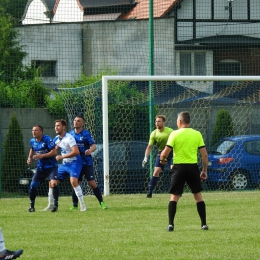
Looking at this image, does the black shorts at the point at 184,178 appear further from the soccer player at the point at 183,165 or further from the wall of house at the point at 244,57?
the wall of house at the point at 244,57

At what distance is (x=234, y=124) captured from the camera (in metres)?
21.4

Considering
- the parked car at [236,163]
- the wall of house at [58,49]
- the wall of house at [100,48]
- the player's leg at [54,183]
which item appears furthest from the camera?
the wall of house at [100,48]

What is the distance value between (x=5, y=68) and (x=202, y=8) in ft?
53.0

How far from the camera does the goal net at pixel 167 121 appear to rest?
2047 centimetres

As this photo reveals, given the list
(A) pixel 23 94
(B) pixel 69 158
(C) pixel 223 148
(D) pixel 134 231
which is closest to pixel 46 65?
(A) pixel 23 94

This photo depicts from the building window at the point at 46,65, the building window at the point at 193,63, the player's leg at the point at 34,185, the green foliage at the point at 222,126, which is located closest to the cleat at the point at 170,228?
the player's leg at the point at 34,185

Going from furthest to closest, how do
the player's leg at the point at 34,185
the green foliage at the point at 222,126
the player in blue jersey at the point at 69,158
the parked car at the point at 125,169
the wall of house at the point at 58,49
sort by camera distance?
the wall of house at the point at 58,49, the green foliage at the point at 222,126, the parked car at the point at 125,169, the player's leg at the point at 34,185, the player in blue jersey at the point at 69,158

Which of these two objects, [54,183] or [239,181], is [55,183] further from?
[239,181]

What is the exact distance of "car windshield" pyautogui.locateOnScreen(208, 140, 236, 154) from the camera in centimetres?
2088

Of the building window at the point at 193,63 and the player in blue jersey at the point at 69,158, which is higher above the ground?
the building window at the point at 193,63

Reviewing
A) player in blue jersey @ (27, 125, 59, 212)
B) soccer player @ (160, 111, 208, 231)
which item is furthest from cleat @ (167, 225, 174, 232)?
player in blue jersey @ (27, 125, 59, 212)

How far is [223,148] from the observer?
20.9 m

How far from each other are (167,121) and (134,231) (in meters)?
9.67

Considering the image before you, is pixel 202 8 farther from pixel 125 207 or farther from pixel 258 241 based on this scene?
pixel 258 241
